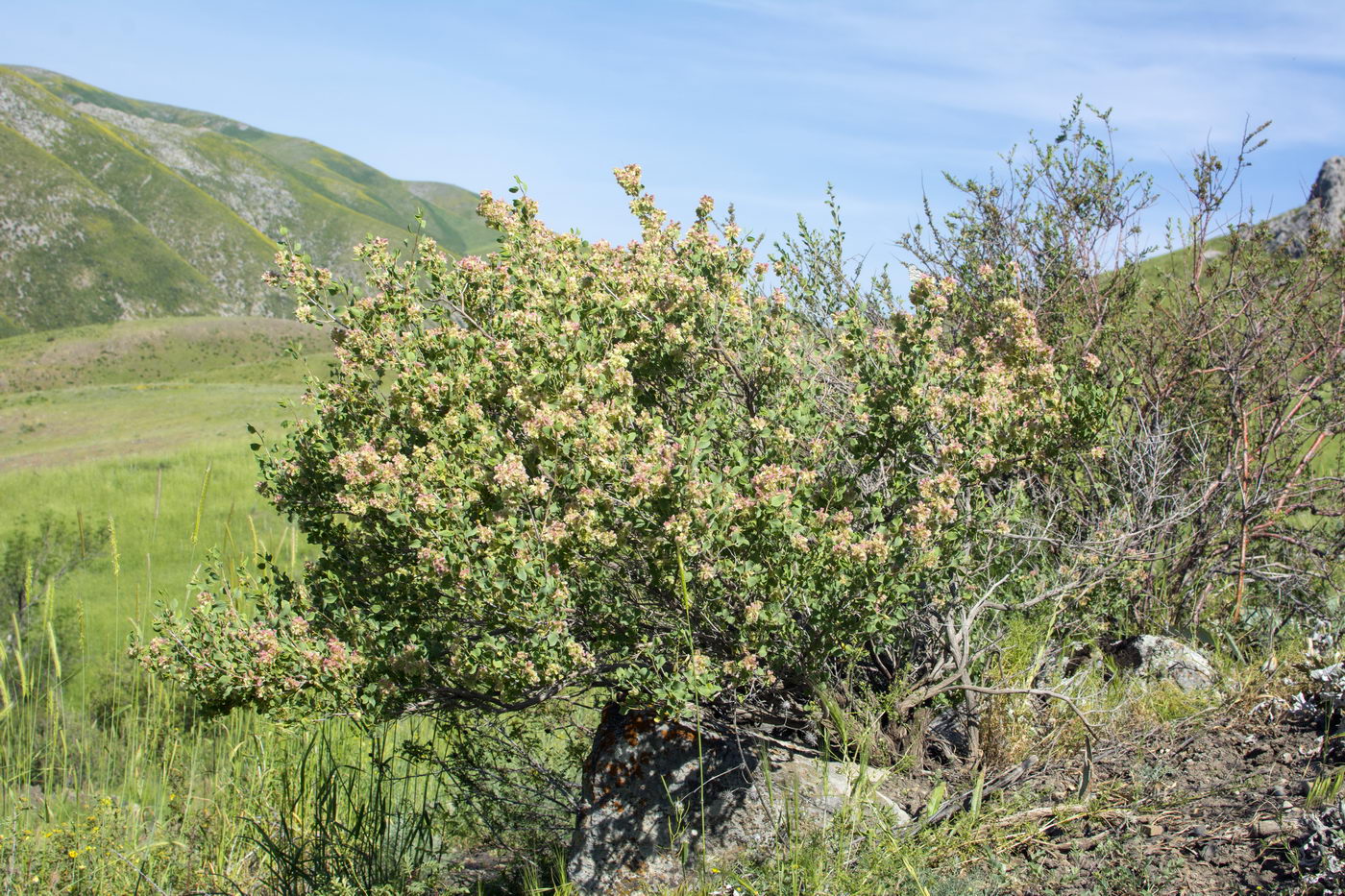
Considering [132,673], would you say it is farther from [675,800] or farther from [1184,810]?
[1184,810]

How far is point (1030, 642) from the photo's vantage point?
446cm

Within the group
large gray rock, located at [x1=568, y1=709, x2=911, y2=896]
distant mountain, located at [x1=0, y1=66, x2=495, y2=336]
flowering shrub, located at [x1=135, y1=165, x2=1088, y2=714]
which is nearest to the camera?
flowering shrub, located at [x1=135, y1=165, x2=1088, y2=714]

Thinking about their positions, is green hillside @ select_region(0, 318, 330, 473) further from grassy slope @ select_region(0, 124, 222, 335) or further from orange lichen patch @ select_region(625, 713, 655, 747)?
grassy slope @ select_region(0, 124, 222, 335)

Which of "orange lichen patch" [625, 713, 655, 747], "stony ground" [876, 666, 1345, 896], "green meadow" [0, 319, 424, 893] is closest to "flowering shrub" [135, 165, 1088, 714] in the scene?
"orange lichen patch" [625, 713, 655, 747]

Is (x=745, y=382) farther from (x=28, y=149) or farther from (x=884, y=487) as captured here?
(x=28, y=149)

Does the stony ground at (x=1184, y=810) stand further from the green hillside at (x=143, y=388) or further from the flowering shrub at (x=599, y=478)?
the green hillside at (x=143, y=388)

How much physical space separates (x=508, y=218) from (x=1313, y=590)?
4966 mm

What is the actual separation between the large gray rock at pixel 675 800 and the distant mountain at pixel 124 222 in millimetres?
110923

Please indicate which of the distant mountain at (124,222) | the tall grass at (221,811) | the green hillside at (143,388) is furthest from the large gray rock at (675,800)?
the distant mountain at (124,222)

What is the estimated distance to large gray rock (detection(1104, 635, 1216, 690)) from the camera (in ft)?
14.7

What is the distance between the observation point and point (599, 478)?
3.22 metres

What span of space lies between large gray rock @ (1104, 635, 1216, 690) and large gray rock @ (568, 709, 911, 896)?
1.87m

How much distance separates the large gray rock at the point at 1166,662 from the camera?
14.7 ft

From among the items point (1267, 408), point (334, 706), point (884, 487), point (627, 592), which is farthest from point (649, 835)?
point (1267, 408)
